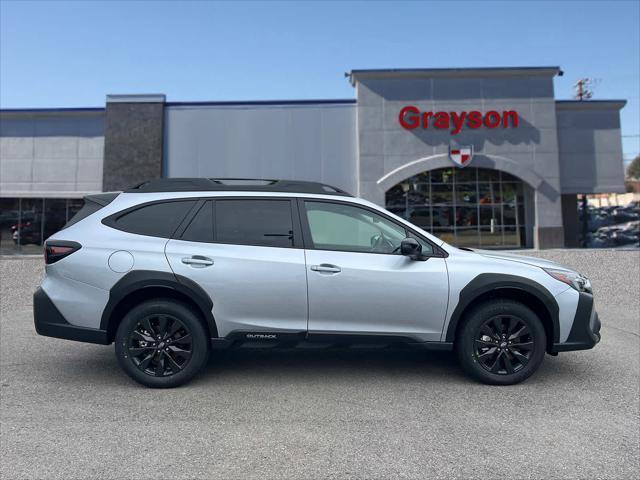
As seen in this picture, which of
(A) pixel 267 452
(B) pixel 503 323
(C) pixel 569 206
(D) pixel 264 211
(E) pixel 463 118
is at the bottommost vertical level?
(A) pixel 267 452

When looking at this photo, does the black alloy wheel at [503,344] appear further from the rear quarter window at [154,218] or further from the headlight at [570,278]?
the rear quarter window at [154,218]

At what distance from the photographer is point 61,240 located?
417 cm

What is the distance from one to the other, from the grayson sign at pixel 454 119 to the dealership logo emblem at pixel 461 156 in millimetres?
739

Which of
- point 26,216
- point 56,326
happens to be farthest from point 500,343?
point 26,216

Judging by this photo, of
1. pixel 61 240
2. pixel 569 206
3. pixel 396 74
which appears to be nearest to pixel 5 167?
pixel 396 74

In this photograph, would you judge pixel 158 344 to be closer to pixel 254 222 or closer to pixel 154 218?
pixel 154 218

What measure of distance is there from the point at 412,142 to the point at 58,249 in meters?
15.8

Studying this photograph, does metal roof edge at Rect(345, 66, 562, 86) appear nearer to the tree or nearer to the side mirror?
the side mirror

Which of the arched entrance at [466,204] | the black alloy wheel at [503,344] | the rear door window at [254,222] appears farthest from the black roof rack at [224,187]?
the arched entrance at [466,204]

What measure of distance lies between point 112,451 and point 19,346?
3484 mm

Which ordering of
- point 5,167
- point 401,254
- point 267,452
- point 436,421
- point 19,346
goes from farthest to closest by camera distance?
point 5,167
point 19,346
point 401,254
point 436,421
point 267,452

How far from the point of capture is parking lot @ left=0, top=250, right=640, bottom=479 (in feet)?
9.36

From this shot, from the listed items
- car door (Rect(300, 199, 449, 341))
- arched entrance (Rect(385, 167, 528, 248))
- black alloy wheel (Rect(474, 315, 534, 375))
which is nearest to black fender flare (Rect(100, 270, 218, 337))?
car door (Rect(300, 199, 449, 341))

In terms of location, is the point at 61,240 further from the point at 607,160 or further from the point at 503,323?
the point at 607,160
